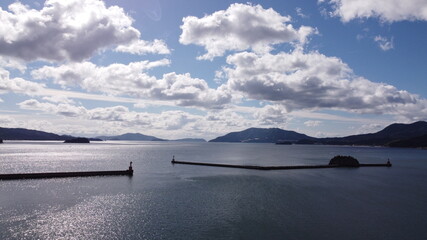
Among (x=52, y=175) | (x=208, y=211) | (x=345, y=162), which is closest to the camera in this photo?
(x=208, y=211)

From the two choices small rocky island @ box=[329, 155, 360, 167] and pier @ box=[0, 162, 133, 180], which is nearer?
pier @ box=[0, 162, 133, 180]

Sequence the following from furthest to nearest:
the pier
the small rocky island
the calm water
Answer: the small rocky island → the pier → the calm water

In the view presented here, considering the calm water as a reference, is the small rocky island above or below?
above

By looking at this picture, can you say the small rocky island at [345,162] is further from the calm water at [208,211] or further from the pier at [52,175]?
the pier at [52,175]

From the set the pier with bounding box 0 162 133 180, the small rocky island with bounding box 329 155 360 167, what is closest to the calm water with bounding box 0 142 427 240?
the pier with bounding box 0 162 133 180

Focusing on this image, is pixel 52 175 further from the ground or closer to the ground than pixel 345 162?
closer to the ground

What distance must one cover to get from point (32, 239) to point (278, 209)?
2873 cm

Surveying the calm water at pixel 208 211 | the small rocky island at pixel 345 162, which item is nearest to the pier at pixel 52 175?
the calm water at pixel 208 211

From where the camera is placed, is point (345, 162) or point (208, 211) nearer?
point (208, 211)

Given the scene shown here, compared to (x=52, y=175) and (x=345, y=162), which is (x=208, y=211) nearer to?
(x=52, y=175)

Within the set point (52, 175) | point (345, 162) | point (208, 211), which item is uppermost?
point (345, 162)

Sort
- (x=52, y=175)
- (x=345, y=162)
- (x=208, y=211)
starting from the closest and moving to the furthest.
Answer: (x=208, y=211), (x=52, y=175), (x=345, y=162)

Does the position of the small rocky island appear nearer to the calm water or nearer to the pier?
the calm water

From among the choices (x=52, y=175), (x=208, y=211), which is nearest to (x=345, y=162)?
(x=208, y=211)
